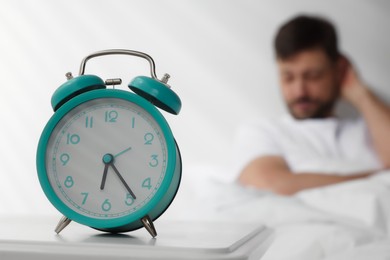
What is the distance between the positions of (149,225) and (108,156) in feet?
0.35

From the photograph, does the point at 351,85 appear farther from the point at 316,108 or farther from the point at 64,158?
the point at 64,158

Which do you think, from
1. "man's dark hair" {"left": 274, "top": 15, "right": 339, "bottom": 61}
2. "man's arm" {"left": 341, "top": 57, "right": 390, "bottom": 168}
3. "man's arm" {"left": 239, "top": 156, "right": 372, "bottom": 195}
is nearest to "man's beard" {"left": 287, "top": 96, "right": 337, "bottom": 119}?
"man's arm" {"left": 341, "top": 57, "right": 390, "bottom": 168}

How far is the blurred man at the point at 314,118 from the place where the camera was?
259 cm

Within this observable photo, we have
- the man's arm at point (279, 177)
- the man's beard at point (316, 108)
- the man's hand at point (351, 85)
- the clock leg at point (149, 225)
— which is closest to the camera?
the clock leg at point (149, 225)

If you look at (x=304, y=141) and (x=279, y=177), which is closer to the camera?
(x=279, y=177)

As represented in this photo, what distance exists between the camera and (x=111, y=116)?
692 mm

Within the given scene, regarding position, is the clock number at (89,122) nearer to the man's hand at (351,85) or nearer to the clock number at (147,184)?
the clock number at (147,184)

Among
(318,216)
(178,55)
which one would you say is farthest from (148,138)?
(178,55)

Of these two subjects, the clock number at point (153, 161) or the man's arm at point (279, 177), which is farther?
the man's arm at point (279, 177)

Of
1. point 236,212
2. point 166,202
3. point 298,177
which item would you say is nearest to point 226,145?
point 298,177

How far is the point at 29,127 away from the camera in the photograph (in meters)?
2.89

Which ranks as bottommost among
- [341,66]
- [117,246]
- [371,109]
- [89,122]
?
[371,109]

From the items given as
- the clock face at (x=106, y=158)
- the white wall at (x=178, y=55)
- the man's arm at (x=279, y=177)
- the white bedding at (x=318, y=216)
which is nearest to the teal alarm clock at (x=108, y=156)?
the clock face at (x=106, y=158)

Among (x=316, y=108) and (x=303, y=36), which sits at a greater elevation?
(x=303, y=36)
